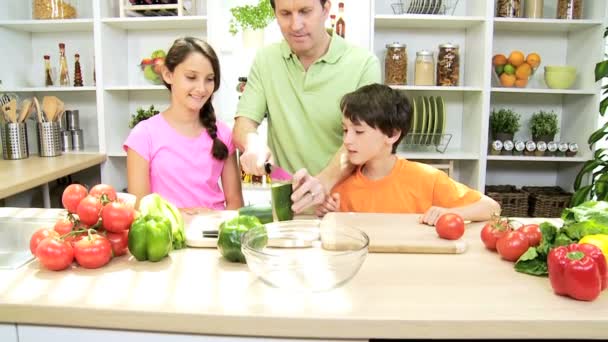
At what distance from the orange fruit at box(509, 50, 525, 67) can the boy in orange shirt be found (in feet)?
5.61

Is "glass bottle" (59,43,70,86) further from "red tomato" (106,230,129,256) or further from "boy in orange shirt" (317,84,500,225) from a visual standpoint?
"red tomato" (106,230,129,256)

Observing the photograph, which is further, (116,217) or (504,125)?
(504,125)

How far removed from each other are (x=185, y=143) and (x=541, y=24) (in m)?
2.40

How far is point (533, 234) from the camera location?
1.09 metres

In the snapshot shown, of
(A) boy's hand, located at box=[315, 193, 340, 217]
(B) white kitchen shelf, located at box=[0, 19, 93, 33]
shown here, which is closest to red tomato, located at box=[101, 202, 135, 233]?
(A) boy's hand, located at box=[315, 193, 340, 217]

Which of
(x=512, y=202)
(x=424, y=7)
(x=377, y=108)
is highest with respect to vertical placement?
(x=424, y=7)

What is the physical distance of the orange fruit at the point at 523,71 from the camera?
3.14 meters

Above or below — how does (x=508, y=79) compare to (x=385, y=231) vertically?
above

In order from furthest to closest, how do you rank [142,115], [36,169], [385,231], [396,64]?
[142,115]
[396,64]
[36,169]
[385,231]

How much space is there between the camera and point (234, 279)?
998mm

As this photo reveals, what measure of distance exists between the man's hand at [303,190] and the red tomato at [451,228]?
1.14 ft

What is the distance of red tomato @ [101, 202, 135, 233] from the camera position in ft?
3.55

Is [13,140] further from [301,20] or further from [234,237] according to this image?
[234,237]

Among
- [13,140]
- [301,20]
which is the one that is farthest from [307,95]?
[13,140]
